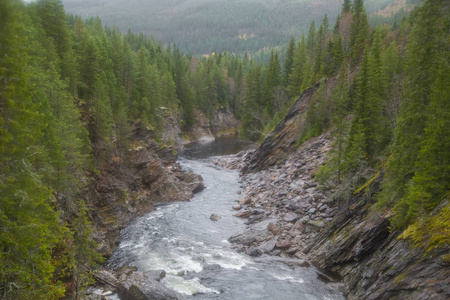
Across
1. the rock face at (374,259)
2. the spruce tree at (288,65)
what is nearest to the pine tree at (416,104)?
the rock face at (374,259)

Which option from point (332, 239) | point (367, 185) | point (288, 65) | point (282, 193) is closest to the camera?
point (367, 185)

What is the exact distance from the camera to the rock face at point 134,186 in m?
28.9

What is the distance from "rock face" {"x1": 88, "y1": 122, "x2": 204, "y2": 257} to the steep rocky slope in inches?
405

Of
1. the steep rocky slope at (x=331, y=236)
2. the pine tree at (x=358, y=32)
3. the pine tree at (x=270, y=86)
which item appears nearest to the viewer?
the steep rocky slope at (x=331, y=236)

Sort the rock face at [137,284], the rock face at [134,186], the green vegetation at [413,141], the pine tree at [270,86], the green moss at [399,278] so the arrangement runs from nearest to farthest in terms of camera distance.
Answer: the green vegetation at [413,141]
the green moss at [399,278]
the rock face at [137,284]
the rock face at [134,186]
the pine tree at [270,86]

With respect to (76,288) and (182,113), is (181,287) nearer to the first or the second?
(76,288)

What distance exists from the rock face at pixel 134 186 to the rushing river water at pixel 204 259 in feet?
4.62

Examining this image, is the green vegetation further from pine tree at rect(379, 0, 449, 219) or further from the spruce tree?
the spruce tree

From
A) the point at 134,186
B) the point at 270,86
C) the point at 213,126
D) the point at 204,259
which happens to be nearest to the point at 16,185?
the point at 204,259

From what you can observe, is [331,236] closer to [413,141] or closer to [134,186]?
[413,141]

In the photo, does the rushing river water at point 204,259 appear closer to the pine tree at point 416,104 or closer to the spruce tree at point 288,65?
the pine tree at point 416,104

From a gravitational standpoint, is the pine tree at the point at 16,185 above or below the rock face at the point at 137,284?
above

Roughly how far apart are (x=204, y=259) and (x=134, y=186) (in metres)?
16.8

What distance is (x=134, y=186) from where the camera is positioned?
125 ft
